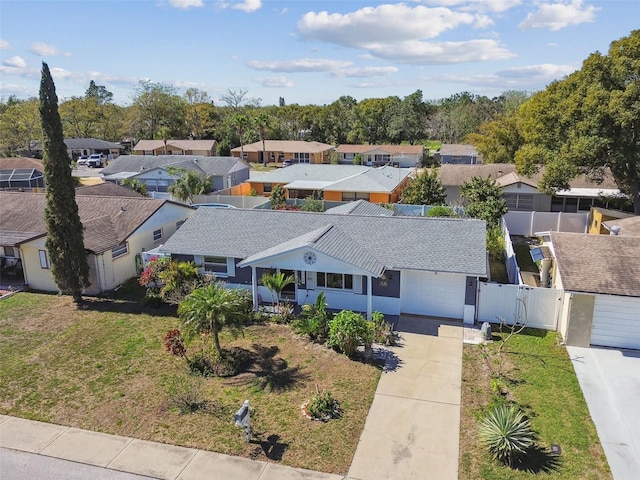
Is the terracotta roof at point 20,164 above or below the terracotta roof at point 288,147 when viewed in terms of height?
below

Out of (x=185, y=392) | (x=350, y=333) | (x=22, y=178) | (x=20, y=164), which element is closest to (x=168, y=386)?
(x=185, y=392)

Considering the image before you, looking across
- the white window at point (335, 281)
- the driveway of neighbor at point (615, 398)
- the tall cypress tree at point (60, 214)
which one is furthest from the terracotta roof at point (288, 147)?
the driveway of neighbor at point (615, 398)

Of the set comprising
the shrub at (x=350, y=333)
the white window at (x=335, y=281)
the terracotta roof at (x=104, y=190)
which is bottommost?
the shrub at (x=350, y=333)

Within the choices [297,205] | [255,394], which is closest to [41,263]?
[255,394]

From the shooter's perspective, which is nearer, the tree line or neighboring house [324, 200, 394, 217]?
neighboring house [324, 200, 394, 217]

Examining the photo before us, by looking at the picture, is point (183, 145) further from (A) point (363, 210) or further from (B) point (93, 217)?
(A) point (363, 210)

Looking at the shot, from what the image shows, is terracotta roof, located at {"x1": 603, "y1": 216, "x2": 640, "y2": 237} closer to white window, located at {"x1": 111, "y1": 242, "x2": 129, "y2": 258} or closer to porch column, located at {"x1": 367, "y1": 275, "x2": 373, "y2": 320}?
porch column, located at {"x1": 367, "y1": 275, "x2": 373, "y2": 320}

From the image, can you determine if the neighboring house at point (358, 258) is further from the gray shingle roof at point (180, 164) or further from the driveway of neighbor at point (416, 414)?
the gray shingle roof at point (180, 164)

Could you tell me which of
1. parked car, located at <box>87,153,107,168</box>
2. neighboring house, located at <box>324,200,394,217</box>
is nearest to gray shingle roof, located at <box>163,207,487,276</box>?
neighboring house, located at <box>324,200,394,217</box>
